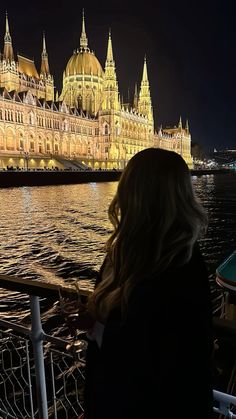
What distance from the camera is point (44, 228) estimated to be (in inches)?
837

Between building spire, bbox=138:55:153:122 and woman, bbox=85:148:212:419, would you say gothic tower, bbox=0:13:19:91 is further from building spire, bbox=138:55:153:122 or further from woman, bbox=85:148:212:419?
Result: woman, bbox=85:148:212:419

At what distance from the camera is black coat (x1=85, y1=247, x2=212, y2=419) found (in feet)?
4.08

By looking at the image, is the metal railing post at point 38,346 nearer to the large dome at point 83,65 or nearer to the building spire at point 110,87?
the building spire at point 110,87

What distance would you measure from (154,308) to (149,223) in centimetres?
29

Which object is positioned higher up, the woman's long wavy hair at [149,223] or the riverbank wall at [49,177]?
the woman's long wavy hair at [149,223]

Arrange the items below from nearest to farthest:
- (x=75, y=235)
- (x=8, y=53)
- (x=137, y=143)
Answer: (x=75, y=235) < (x=8, y=53) < (x=137, y=143)

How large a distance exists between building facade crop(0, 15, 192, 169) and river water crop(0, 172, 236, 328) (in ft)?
128

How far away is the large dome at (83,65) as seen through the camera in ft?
316

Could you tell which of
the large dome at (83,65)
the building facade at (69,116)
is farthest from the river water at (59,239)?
the large dome at (83,65)

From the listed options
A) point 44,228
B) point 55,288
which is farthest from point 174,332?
point 44,228

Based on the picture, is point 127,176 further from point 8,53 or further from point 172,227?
point 8,53

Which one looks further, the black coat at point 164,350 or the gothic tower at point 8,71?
the gothic tower at point 8,71

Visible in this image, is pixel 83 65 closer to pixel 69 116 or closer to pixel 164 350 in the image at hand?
pixel 69 116

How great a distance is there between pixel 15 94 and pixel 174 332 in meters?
74.0
